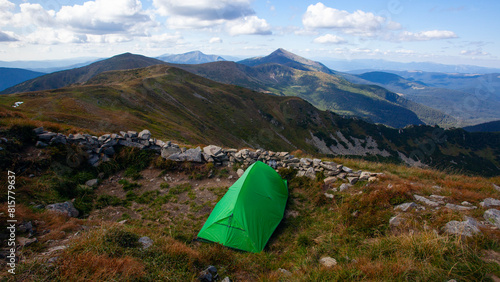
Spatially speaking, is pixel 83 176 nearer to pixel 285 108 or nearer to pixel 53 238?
pixel 53 238

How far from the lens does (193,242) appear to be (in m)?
8.73

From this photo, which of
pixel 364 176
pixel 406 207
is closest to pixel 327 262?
pixel 406 207

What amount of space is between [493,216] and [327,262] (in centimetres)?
603

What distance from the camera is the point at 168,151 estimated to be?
48.2 ft

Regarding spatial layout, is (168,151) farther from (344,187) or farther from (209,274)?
(344,187)

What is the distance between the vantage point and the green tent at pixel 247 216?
8719 millimetres

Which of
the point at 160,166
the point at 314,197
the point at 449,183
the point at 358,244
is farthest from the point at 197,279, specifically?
the point at 449,183

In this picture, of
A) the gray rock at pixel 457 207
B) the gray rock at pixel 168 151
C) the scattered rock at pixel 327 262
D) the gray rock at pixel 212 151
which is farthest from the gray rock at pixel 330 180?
the gray rock at pixel 168 151

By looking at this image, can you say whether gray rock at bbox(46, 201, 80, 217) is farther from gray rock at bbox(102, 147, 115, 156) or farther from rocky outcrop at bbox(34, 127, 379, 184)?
gray rock at bbox(102, 147, 115, 156)

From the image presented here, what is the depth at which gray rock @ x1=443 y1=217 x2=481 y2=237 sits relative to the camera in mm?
6129

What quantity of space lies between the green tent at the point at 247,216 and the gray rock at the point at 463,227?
6.06 m

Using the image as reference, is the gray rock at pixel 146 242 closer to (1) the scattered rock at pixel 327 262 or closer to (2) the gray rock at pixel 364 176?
(1) the scattered rock at pixel 327 262

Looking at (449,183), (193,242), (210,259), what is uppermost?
(449,183)

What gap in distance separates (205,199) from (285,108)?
132m
